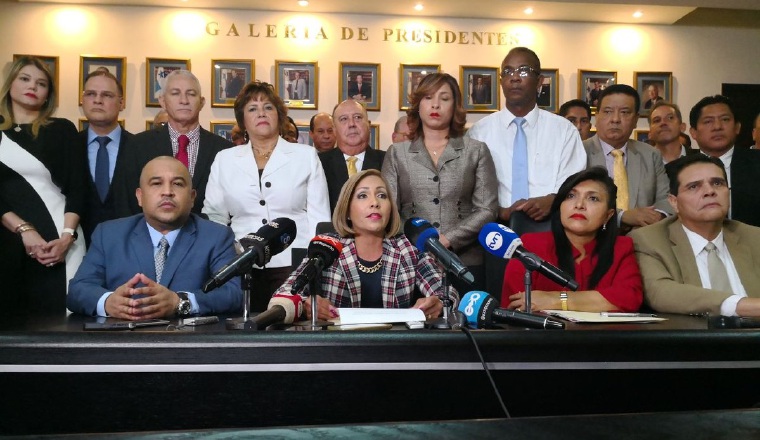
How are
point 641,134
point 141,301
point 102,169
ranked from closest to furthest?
point 141,301
point 102,169
point 641,134

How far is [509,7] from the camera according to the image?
7629mm

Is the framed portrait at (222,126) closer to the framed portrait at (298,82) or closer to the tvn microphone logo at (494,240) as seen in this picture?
the framed portrait at (298,82)

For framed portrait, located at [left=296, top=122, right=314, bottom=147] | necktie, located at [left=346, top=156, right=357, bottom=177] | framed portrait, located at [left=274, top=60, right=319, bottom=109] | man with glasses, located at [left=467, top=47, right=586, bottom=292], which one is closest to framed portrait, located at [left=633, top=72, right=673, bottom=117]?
framed portrait, located at [left=274, top=60, right=319, bottom=109]

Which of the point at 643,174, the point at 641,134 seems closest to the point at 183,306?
the point at 643,174

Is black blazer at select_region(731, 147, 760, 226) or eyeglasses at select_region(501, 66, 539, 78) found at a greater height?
eyeglasses at select_region(501, 66, 539, 78)

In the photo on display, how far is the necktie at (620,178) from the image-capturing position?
4.02 metres

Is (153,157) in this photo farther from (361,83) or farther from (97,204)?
(361,83)

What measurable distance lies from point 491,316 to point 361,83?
5972 millimetres

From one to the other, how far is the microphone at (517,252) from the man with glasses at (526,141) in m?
1.49

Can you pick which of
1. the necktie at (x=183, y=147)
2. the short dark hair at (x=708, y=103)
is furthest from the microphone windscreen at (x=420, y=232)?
the short dark hair at (x=708, y=103)

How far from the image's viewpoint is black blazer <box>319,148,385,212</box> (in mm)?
4215

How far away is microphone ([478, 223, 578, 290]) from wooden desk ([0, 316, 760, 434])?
242 mm

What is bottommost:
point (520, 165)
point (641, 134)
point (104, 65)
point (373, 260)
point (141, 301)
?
point (141, 301)

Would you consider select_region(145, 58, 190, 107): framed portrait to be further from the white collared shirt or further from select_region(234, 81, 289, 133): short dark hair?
the white collared shirt
